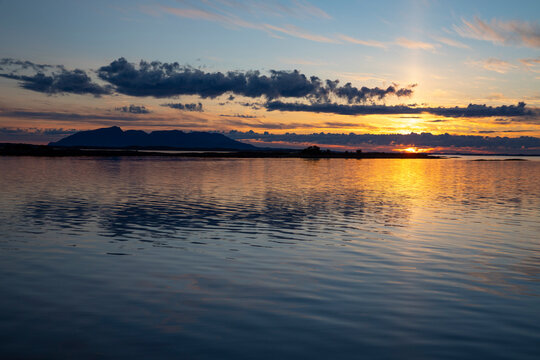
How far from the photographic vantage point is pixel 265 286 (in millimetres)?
15602

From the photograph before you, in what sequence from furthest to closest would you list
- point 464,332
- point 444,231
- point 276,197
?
point 276,197 → point 444,231 → point 464,332

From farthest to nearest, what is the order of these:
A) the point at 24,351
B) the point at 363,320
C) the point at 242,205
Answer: the point at 242,205 → the point at 363,320 → the point at 24,351

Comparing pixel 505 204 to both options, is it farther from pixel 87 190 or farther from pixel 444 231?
pixel 87 190

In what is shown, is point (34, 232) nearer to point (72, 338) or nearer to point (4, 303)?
point (4, 303)

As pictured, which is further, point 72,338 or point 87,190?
point 87,190

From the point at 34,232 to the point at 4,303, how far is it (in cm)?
1294

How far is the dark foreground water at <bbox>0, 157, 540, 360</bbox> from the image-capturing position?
35.1 ft

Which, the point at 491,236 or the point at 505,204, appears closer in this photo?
the point at 491,236

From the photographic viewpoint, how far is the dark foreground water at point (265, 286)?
35.1 feet

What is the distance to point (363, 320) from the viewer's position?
12.4 metres

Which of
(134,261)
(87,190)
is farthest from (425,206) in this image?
(87,190)

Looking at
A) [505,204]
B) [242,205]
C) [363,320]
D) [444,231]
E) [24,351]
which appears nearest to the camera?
[24,351]

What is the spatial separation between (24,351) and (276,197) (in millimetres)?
37229

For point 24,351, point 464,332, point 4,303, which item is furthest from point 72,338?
point 464,332
